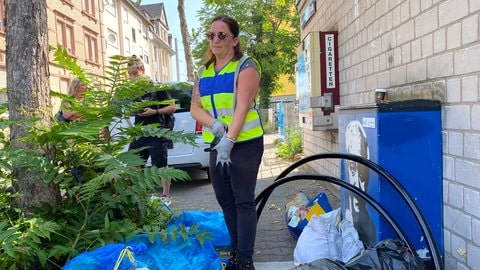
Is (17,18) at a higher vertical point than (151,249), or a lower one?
higher

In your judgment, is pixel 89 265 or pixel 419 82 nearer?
pixel 89 265

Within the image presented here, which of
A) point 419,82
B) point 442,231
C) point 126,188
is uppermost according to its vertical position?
point 419,82

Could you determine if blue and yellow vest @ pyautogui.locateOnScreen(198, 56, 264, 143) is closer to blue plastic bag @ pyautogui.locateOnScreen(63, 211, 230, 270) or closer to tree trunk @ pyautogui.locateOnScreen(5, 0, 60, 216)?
blue plastic bag @ pyautogui.locateOnScreen(63, 211, 230, 270)

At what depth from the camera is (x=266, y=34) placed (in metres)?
26.4

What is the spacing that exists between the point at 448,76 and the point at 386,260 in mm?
1099

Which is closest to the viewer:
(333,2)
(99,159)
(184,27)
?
(99,159)

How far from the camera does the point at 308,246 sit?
2.88m

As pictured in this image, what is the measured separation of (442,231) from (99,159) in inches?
80.8

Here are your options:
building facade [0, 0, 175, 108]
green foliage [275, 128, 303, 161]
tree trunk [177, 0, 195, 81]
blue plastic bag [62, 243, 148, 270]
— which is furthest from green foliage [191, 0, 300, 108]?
blue plastic bag [62, 243, 148, 270]

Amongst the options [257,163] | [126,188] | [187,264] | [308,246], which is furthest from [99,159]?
[308,246]

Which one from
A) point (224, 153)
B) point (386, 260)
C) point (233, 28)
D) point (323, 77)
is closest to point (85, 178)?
point (224, 153)

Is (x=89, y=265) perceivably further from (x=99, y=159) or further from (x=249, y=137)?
(x=249, y=137)

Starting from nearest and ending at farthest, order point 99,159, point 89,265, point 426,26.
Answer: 1. point 89,265
2. point 99,159
3. point 426,26

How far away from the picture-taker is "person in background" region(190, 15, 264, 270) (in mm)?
2676
